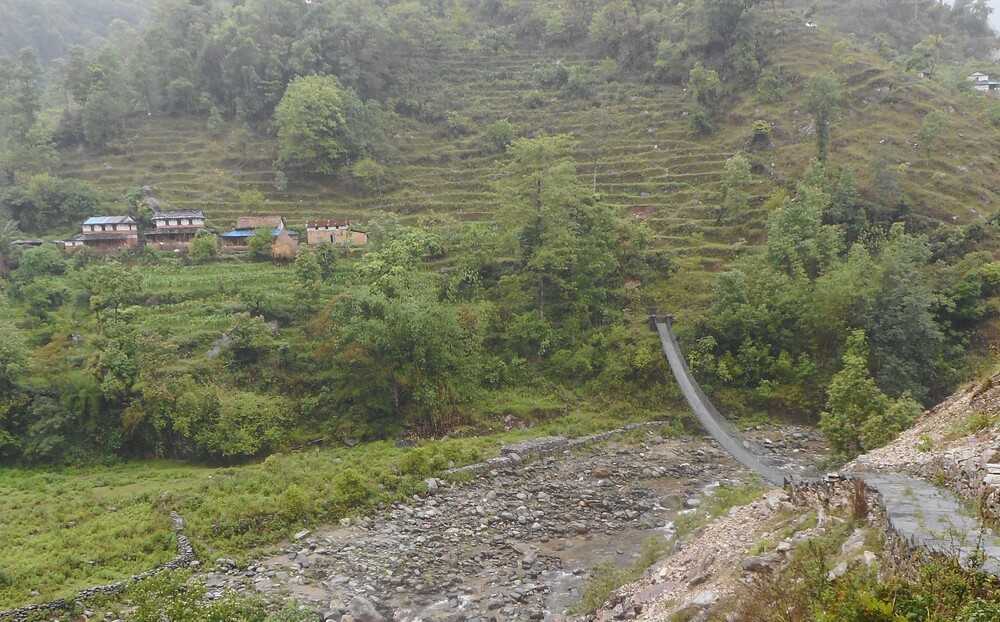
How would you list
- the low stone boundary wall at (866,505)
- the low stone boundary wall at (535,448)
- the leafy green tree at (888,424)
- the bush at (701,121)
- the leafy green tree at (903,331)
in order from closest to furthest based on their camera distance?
1. the low stone boundary wall at (866,505)
2. the leafy green tree at (888,424)
3. the low stone boundary wall at (535,448)
4. the leafy green tree at (903,331)
5. the bush at (701,121)

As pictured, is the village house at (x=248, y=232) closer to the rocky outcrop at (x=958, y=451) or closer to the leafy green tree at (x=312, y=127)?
the leafy green tree at (x=312, y=127)

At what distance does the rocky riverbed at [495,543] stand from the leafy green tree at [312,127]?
88.6 ft

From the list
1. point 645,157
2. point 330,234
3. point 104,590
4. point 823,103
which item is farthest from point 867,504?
point 645,157

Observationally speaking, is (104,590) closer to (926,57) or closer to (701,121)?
(701,121)

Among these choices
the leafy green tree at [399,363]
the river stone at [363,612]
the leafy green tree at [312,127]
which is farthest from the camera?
the leafy green tree at [312,127]

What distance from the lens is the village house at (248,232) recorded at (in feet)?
105

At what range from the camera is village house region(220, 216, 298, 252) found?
31.9m

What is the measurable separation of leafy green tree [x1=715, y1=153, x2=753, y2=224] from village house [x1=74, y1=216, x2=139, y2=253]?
30.3 meters

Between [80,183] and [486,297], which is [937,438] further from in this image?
[80,183]

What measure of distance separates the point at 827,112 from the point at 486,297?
20236 mm

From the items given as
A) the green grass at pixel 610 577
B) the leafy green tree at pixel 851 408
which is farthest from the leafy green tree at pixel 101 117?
the leafy green tree at pixel 851 408

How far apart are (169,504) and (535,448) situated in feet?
34.9

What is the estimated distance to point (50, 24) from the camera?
252 ft

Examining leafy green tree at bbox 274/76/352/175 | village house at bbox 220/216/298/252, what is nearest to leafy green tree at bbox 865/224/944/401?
village house at bbox 220/216/298/252
